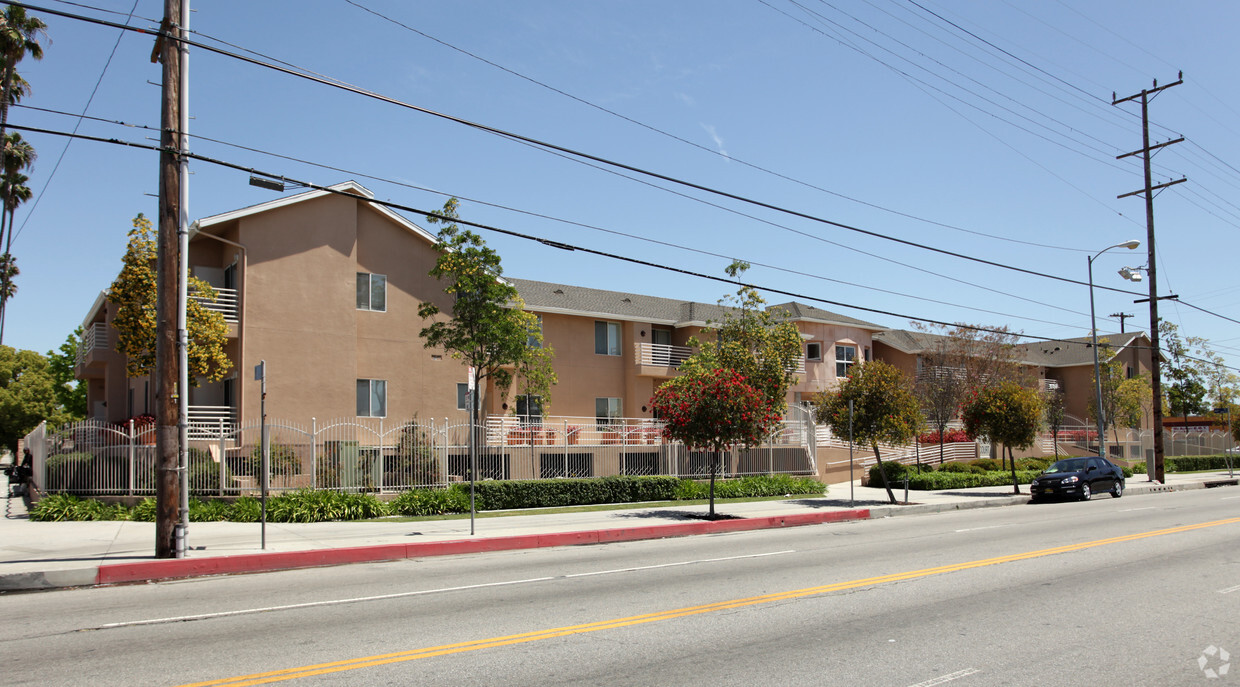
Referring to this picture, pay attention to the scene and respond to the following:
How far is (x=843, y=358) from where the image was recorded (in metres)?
46.1

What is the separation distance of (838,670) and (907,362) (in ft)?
158

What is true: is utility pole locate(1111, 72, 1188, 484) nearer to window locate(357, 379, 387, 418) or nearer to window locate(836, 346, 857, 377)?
window locate(836, 346, 857, 377)

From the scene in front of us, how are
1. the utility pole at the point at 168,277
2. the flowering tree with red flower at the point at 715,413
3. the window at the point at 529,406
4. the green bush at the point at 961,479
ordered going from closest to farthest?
the utility pole at the point at 168,277 < the flowering tree with red flower at the point at 715,413 < the window at the point at 529,406 < the green bush at the point at 961,479

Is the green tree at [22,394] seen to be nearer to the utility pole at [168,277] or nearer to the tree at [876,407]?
the utility pole at [168,277]

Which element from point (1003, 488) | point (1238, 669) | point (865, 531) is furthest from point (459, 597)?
point (1003, 488)

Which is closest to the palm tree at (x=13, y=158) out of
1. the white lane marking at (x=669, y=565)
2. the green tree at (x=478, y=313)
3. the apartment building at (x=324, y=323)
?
the apartment building at (x=324, y=323)

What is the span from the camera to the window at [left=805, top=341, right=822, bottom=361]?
44.7 m

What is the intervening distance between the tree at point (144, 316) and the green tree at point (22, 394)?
2684 cm

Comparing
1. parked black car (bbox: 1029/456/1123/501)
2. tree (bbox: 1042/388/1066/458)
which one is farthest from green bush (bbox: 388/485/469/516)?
tree (bbox: 1042/388/1066/458)

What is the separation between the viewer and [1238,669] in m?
6.64

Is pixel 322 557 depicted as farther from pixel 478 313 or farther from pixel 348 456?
pixel 478 313

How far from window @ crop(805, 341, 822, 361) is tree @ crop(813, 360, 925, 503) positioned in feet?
65.1

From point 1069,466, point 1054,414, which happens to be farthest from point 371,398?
point 1054,414

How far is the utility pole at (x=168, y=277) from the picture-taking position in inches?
521
